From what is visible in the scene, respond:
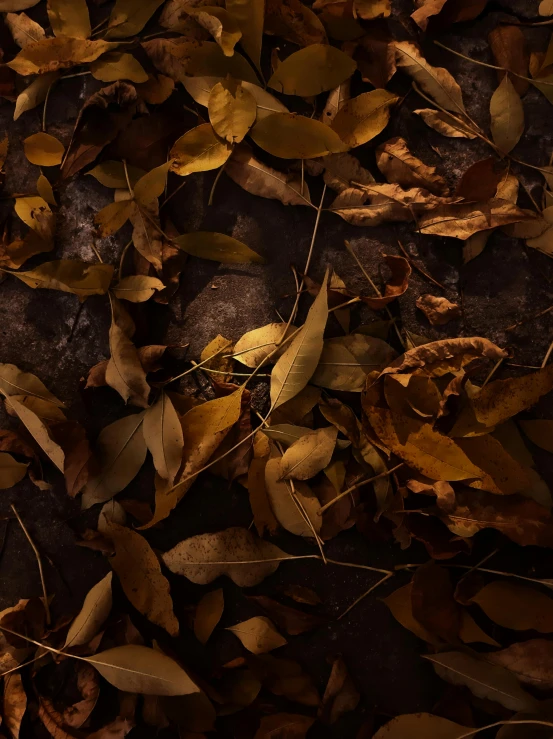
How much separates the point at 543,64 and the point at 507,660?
71 cm

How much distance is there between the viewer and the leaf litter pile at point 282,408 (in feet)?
2.25

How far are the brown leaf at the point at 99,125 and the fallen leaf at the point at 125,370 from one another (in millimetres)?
205

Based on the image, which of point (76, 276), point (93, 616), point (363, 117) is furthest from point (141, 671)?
point (363, 117)

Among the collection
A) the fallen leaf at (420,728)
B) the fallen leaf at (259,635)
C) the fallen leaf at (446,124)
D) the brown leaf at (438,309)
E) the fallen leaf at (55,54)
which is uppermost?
the fallen leaf at (55,54)

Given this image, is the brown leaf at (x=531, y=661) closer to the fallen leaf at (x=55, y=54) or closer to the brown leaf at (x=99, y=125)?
the brown leaf at (x=99, y=125)

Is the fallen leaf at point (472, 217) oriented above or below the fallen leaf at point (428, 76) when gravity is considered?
below

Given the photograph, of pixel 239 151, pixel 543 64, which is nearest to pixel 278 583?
pixel 239 151

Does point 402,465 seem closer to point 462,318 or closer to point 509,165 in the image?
point 462,318

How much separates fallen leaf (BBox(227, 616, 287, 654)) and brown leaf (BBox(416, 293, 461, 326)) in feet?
1.35

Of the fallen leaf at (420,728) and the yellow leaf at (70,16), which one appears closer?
the fallen leaf at (420,728)

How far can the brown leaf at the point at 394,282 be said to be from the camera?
70 centimetres

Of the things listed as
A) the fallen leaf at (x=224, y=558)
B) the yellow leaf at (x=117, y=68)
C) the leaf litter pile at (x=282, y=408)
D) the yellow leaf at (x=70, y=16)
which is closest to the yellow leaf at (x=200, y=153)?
the leaf litter pile at (x=282, y=408)

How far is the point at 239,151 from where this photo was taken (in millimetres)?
734

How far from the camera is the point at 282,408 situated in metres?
0.72
